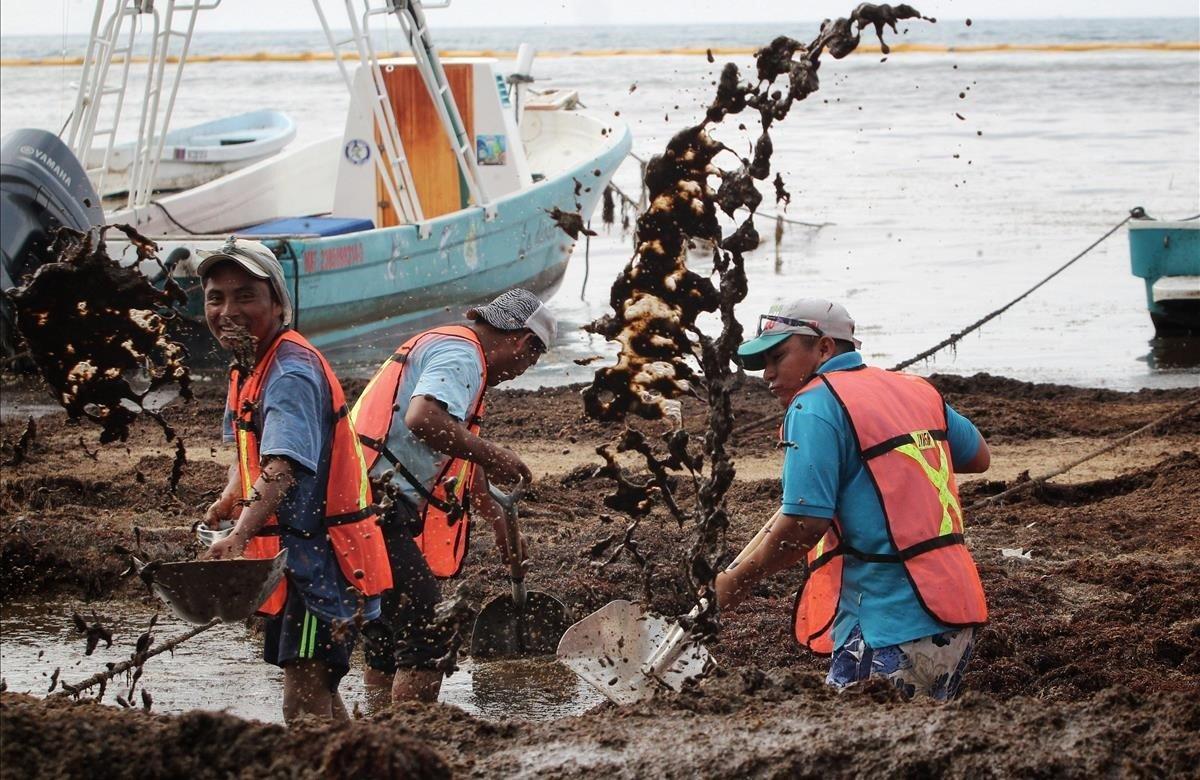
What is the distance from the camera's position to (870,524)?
382 centimetres

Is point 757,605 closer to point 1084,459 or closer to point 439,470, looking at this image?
point 439,470

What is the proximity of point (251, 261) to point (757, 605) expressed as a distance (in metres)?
3.18

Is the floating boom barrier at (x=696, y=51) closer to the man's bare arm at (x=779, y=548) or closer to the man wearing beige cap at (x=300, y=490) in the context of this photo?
the man wearing beige cap at (x=300, y=490)

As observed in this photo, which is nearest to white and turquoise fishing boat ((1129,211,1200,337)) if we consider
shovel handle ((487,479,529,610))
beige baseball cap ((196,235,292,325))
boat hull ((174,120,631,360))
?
boat hull ((174,120,631,360))

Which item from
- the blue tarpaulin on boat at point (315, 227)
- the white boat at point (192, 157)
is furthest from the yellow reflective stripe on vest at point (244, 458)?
the white boat at point (192, 157)

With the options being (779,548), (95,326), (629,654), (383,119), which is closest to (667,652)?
(629,654)

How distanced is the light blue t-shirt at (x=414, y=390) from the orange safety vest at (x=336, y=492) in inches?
25.8

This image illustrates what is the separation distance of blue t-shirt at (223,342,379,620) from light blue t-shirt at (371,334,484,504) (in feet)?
2.40

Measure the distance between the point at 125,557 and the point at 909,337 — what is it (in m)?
8.41

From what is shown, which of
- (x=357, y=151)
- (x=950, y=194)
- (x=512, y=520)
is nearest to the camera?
(x=512, y=520)

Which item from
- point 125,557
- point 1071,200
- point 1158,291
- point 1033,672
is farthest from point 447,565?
point 1071,200

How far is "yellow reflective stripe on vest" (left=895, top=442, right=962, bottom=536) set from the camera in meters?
3.83

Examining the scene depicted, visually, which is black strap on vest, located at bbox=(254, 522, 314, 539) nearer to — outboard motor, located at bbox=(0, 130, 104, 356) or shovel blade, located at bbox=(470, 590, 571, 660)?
shovel blade, located at bbox=(470, 590, 571, 660)

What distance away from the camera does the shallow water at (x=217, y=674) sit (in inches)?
223
